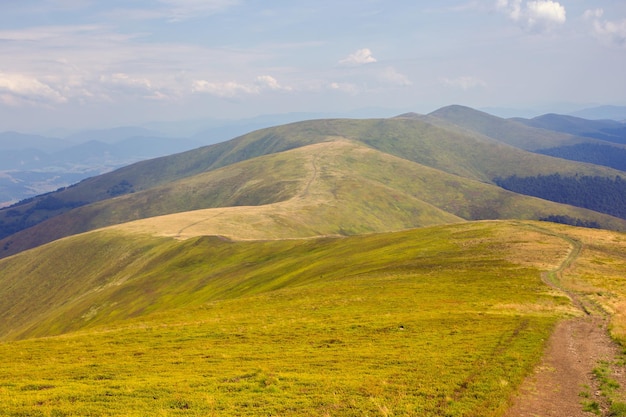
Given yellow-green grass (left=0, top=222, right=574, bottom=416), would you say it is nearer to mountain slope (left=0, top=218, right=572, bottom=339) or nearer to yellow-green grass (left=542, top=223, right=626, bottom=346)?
mountain slope (left=0, top=218, right=572, bottom=339)

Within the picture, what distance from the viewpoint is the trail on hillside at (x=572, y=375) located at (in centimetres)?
2241

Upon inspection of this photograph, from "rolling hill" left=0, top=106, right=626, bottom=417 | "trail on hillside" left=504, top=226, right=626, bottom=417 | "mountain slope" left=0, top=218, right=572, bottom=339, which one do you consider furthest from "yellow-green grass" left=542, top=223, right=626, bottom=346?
"mountain slope" left=0, top=218, right=572, bottom=339

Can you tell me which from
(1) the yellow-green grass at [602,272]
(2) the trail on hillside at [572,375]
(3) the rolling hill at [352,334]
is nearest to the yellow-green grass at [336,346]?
(3) the rolling hill at [352,334]

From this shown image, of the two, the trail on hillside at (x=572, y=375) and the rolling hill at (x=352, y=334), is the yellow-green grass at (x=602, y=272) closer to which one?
the rolling hill at (x=352, y=334)

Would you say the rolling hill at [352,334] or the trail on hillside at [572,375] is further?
the rolling hill at [352,334]

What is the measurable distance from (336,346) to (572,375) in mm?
17728

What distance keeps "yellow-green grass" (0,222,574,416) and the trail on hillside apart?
1.04 m

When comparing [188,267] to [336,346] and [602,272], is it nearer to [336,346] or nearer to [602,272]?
[336,346]

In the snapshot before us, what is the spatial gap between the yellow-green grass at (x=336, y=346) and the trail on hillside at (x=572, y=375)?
1037 mm

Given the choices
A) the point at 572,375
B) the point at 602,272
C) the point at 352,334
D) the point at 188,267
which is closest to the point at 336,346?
the point at 352,334

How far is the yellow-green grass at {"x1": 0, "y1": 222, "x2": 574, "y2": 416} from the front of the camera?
2377 cm

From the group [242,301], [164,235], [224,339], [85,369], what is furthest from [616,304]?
[164,235]

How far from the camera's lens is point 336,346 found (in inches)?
1407

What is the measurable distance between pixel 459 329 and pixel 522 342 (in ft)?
19.4
